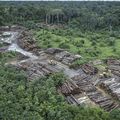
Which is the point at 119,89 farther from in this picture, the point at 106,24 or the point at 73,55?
the point at 106,24

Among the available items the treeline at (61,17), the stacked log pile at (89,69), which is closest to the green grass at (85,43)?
the stacked log pile at (89,69)

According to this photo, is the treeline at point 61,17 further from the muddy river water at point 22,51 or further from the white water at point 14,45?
the muddy river water at point 22,51

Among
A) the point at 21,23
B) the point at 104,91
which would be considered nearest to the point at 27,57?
the point at 104,91

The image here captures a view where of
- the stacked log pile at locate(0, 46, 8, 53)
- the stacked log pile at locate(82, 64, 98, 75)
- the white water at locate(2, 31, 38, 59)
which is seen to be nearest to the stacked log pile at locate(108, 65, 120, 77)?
the stacked log pile at locate(82, 64, 98, 75)

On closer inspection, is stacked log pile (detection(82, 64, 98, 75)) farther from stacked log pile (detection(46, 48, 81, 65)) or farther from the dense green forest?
stacked log pile (detection(46, 48, 81, 65))

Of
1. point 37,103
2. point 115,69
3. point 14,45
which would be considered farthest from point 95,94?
point 14,45

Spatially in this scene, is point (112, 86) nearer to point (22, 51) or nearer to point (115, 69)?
point (115, 69)
